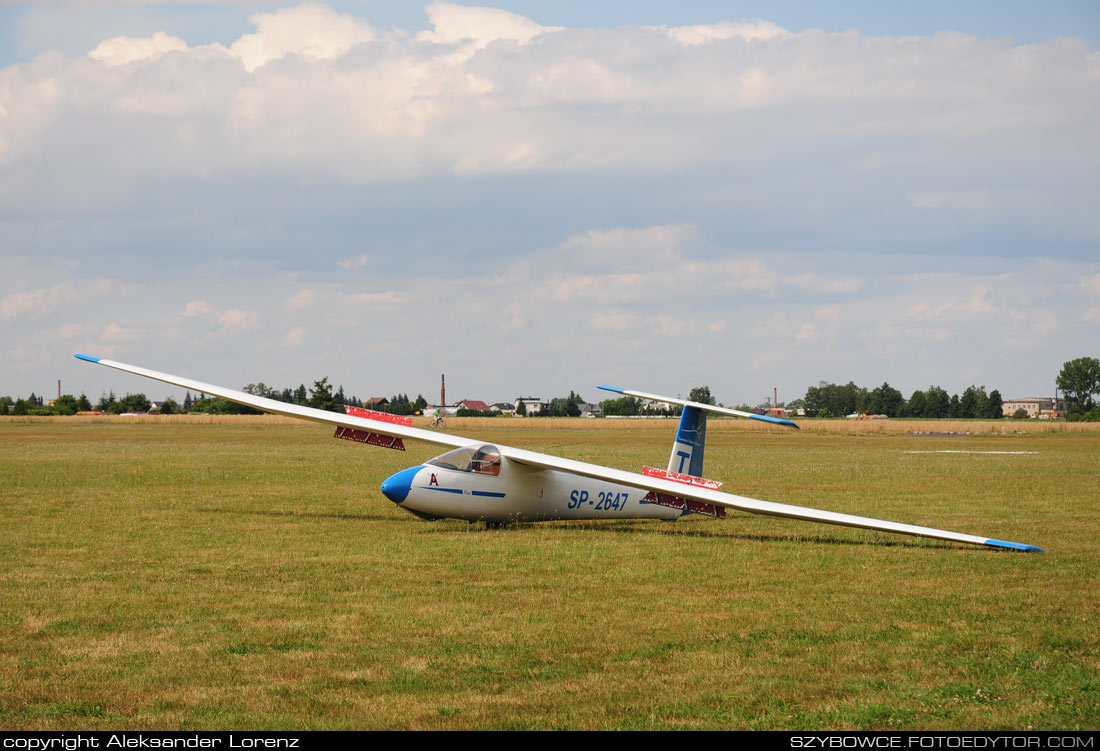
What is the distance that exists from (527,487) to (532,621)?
26.7 feet

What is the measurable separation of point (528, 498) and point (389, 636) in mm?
8906

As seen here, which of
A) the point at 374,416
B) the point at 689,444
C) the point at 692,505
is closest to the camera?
the point at 692,505

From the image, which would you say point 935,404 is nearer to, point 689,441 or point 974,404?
point 974,404

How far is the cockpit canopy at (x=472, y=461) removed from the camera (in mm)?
18062

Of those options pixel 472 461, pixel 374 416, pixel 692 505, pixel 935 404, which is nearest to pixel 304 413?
pixel 374 416

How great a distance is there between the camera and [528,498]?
61.3 feet

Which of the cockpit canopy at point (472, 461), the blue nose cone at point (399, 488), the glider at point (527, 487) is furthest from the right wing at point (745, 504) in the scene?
the blue nose cone at point (399, 488)

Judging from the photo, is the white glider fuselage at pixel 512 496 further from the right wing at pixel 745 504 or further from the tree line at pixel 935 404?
the tree line at pixel 935 404

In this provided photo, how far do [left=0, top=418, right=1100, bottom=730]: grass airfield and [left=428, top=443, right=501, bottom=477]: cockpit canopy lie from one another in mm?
1301

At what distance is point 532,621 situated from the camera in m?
10.6

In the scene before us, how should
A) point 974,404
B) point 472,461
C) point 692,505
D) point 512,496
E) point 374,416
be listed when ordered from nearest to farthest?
point 692,505, point 472,461, point 512,496, point 374,416, point 974,404

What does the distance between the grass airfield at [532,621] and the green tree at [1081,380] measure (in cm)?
19489
